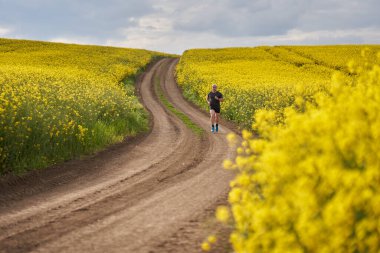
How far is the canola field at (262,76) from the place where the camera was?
23109 mm

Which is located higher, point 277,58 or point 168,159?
point 277,58

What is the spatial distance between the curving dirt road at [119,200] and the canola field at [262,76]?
307 cm

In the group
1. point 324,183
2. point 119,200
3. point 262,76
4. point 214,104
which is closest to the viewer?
point 324,183

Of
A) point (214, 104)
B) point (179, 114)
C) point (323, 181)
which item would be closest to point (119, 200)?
point (323, 181)

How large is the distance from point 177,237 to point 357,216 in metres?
3.53

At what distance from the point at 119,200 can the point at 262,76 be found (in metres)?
34.5

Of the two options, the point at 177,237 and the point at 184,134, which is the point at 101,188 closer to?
the point at 177,237

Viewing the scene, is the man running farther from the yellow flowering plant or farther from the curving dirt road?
the yellow flowering plant

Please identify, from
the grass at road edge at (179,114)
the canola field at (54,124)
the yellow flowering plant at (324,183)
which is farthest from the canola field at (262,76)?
the canola field at (54,124)

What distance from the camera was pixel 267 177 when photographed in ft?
13.6

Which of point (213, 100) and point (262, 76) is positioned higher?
point (262, 76)

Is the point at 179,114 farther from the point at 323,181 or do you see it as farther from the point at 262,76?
the point at 323,181

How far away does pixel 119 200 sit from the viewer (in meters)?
8.70

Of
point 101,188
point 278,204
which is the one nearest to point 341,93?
point 278,204
